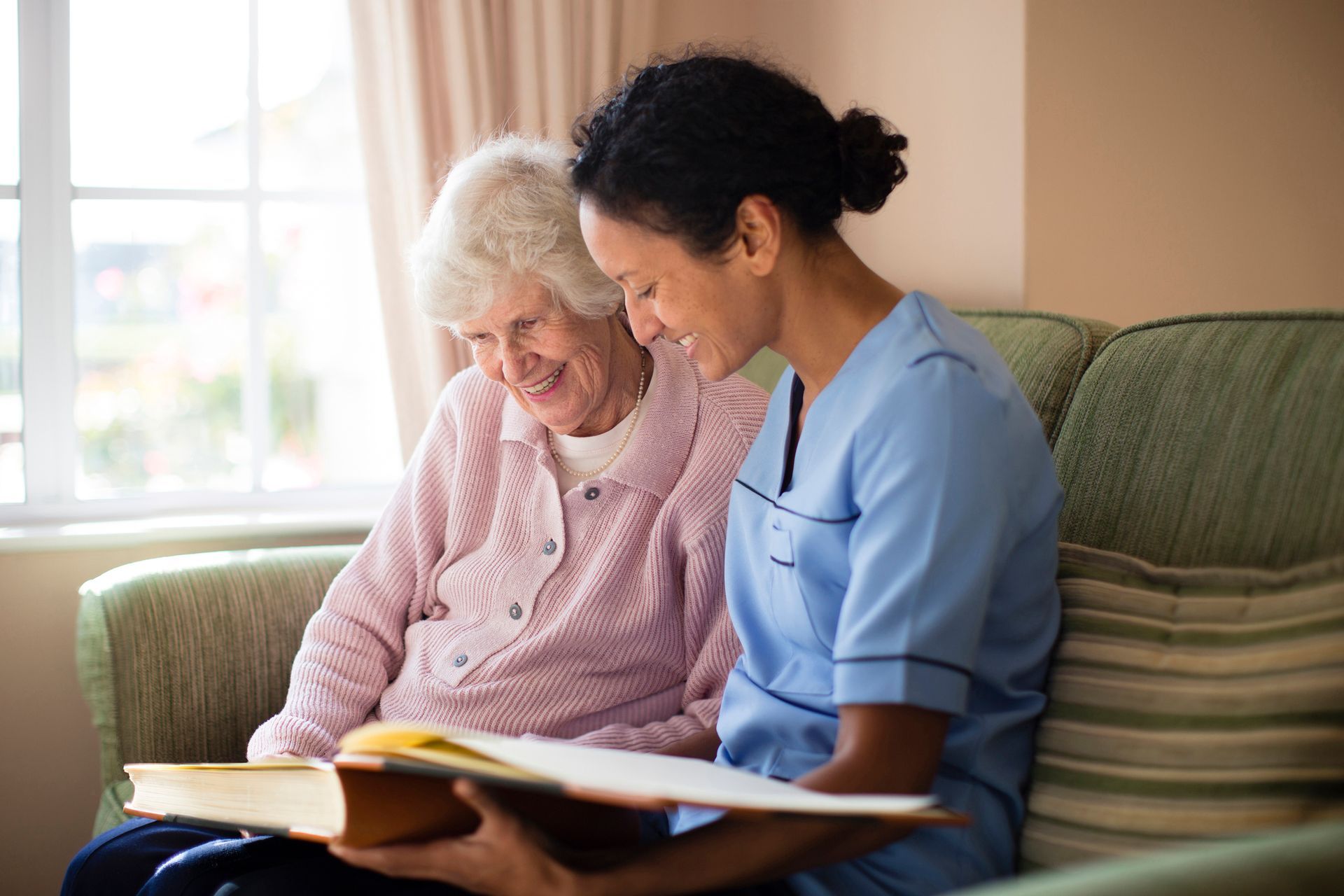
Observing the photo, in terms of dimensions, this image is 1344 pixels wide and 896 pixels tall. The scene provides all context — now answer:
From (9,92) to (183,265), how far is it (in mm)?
486

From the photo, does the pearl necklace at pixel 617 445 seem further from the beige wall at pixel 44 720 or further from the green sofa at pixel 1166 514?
the beige wall at pixel 44 720

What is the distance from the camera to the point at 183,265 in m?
2.56

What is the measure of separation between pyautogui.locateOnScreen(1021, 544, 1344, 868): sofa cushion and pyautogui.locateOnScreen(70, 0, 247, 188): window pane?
7.29ft

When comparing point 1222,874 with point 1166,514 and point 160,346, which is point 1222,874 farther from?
point 160,346

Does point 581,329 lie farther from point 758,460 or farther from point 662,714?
point 662,714

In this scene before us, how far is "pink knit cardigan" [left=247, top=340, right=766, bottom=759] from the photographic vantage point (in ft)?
4.78

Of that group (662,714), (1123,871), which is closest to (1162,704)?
(1123,871)

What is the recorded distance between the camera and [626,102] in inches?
43.6

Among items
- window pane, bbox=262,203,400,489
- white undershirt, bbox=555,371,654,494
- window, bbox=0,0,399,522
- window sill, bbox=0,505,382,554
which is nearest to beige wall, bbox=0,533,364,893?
window sill, bbox=0,505,382,554

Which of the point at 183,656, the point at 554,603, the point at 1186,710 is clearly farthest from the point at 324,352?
the point at 1186,710

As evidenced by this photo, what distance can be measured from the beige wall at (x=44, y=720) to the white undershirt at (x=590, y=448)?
3.84 ft

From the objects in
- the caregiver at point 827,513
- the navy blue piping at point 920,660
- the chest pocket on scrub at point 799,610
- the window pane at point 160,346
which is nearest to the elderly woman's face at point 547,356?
the caregiver at point 827,513

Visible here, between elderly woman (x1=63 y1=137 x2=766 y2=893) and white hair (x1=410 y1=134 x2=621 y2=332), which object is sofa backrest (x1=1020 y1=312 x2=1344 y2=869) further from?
white hair (x1=410 y1=134 x2=621 y2=332)

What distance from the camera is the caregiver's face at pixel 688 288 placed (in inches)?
42.4
